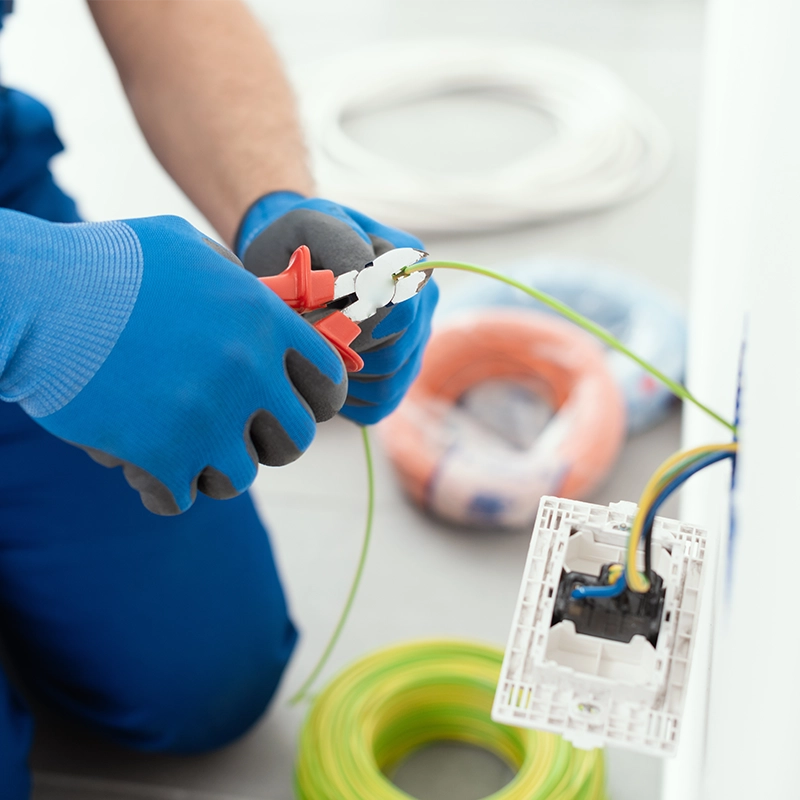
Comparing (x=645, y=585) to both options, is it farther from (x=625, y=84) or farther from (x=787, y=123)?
(x=625, y=84)

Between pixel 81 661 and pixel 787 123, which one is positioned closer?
pixel 787 123

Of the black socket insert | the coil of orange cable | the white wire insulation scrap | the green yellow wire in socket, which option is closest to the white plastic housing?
the black socket insert

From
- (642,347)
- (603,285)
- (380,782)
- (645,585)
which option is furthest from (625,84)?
(645,585)

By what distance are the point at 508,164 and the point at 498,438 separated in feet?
3.62

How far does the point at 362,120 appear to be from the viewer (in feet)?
9.70

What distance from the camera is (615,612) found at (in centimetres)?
70

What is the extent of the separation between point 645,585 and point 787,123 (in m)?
0.34

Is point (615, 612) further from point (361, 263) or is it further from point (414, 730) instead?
point (414, 730)

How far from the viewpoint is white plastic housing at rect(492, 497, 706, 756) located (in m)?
0.63

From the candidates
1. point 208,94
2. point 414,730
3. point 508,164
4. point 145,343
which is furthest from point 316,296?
point 508,164

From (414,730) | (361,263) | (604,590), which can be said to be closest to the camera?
(604,590)

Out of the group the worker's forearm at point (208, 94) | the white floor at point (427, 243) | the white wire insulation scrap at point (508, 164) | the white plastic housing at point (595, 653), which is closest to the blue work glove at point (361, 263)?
the worker's forearm at point (208, 94)

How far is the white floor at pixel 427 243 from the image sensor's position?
1392 millimetres

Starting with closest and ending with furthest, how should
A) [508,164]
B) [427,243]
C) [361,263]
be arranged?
[361,263], [427,243], [508,164]
